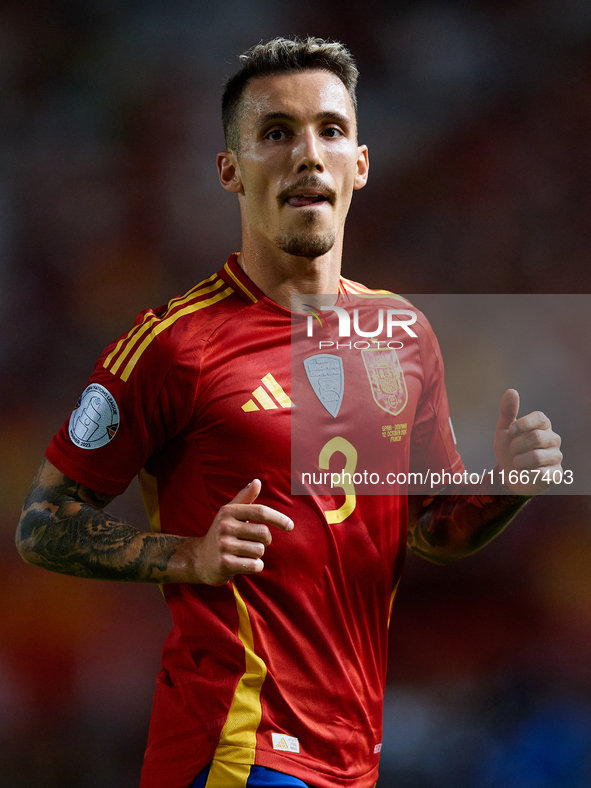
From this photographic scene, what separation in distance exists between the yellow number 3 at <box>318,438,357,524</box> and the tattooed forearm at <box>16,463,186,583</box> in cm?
31

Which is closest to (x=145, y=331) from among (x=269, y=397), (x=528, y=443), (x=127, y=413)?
(x=127, y=413)

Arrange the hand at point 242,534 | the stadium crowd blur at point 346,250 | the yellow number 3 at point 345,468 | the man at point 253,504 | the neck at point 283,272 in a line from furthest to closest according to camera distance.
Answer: the stadium crowd blur at point 346,250 → the neck at point 283,272 → the yellow number 3 at point 345,468 → the man at point 253,504 → the hand at point 242,534

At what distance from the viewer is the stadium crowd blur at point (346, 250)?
3.14 metres

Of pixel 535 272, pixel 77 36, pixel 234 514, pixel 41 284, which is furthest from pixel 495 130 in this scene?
pixel 234 514

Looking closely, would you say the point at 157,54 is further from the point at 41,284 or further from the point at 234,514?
the point at 234,514

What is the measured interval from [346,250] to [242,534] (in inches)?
85.8

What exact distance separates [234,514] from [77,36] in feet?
8.66

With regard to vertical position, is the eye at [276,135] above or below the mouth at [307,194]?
above

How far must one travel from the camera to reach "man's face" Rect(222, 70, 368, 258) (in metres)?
1.66

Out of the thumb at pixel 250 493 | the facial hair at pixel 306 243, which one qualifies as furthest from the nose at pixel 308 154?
the thumb at pixel 250 493

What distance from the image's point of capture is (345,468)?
5.49 feet

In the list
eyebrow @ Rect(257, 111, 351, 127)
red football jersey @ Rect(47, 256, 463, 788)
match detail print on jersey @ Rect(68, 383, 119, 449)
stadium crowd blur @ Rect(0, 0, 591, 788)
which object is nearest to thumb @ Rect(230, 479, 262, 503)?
red football jersey @ Rect(47, 256, 463, 788)

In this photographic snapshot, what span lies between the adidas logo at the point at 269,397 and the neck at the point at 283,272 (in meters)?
0.21

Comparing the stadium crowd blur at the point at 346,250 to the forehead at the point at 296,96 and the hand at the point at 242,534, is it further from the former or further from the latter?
the hand at the point at 242,534
